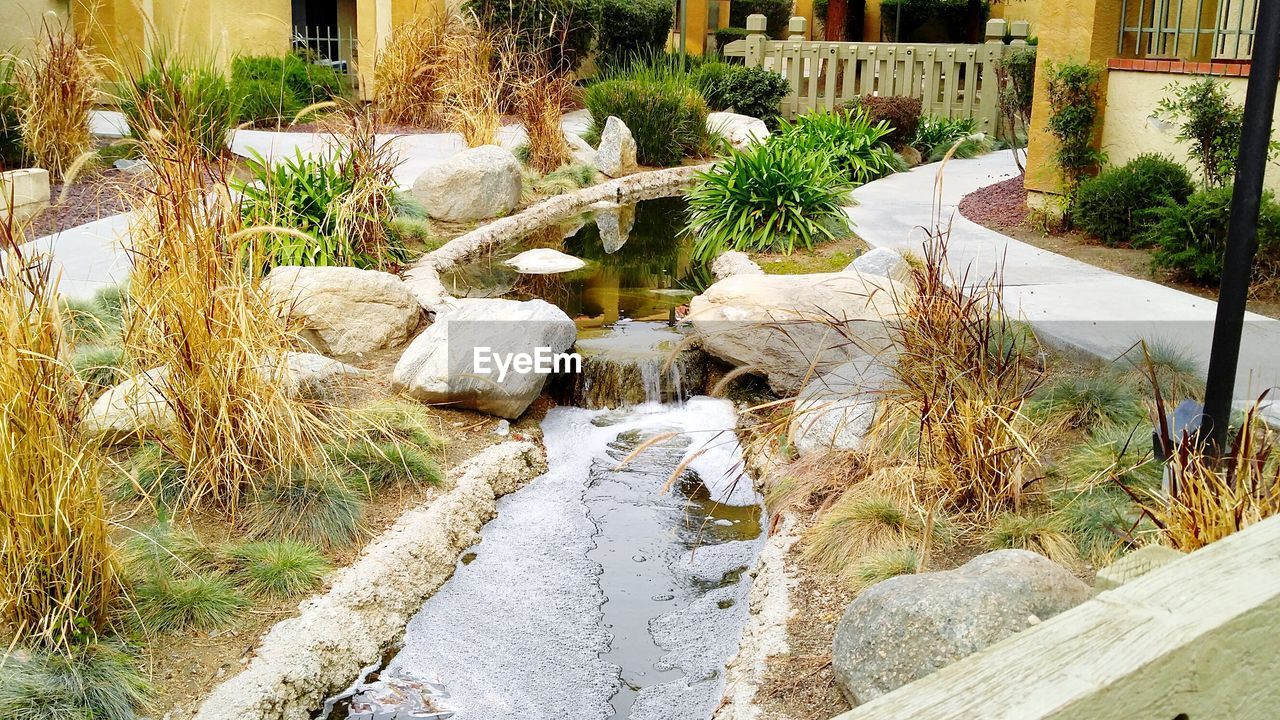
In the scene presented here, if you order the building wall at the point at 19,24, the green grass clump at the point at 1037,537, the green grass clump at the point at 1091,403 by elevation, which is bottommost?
the green grass clump at the point at 1037,537

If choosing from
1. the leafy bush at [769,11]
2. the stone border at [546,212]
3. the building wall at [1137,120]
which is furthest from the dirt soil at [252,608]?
the leafy bush at [769,11]

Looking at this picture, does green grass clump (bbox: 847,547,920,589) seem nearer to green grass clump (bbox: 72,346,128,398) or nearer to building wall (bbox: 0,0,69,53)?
green grass clump (bbox: 72,346,128,398)

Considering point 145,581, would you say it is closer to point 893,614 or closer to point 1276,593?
point 893,614

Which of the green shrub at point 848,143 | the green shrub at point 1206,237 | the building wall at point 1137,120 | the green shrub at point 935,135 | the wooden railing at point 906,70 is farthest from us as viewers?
the wooden railing at point 906,70

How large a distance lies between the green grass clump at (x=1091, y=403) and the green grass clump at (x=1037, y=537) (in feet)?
2.47

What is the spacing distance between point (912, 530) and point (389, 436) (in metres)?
2.62

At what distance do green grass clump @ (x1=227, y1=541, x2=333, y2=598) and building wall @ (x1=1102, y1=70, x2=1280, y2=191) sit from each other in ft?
21.7

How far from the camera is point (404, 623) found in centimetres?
475

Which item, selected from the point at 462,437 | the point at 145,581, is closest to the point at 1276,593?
the point at 145,581

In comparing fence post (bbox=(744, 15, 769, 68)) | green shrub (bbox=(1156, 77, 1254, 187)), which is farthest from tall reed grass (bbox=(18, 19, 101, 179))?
fence post (bbox=(744, 15, 769, 68))

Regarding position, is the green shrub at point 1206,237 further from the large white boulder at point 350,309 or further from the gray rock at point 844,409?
the large white boulder at point 350,309

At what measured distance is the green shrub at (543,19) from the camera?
16359 mm

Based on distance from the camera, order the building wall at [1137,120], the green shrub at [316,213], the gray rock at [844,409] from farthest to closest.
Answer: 1. the building wall at [1137,120]
2. the green shrub at [316,213]
3. the gray rock at [844,409]

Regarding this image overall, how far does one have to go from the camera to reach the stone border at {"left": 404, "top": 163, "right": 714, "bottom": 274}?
9634 millimetres
